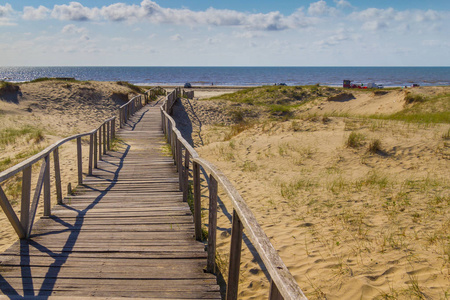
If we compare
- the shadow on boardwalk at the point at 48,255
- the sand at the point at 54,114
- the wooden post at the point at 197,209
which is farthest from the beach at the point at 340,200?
the shadow on boardwalk at the point at 48,255

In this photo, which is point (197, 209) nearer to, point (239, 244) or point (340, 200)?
point (239, 244)

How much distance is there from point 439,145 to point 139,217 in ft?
27.2

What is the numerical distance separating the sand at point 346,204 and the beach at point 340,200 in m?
0.02

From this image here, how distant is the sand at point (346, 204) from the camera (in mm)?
3844

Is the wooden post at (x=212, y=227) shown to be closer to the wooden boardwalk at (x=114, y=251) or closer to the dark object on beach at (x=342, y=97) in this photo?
the wooden boardwalk at (x=114, y=251)

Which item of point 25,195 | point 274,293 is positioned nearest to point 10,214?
point 25,195

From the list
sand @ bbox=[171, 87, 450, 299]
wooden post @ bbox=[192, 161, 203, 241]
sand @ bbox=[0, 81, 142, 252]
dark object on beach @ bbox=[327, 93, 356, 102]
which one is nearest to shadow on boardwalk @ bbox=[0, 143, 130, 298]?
wooden post @ bbox=[192, 161, 203, 241]

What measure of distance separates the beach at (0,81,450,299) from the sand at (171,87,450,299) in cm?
2

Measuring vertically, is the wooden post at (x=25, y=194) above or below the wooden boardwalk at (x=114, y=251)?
above

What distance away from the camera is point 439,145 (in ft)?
30.6

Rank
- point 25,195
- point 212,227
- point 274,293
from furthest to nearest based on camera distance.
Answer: point 25,195, point 212,227, point 274,293

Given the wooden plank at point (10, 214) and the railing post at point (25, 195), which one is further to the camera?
the railing post at point (25, 195)

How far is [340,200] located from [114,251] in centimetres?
432

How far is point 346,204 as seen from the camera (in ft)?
20.7
